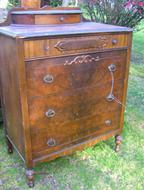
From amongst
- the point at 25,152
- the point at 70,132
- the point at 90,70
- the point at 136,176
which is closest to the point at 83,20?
the point at 90,70

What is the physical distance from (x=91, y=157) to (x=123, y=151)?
1.08 ft

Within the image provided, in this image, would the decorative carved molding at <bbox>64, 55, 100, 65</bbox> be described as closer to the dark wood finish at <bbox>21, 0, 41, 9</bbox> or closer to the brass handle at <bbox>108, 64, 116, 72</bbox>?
the brass handle at <bbox>108, 64, 116, 72</bbox>

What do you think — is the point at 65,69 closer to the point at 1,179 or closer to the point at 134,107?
the point at 1,179

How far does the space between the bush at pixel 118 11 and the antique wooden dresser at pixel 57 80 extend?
7.71ft

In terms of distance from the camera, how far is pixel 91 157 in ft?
7.09

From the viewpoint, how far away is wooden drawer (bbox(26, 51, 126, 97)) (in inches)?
59.6

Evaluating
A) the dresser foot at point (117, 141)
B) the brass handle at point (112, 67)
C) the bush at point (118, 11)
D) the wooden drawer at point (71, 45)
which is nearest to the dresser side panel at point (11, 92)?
the wooden drawer at point (71, 45)

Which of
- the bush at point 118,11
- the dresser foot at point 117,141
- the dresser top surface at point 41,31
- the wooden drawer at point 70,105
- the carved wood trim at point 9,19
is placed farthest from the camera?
the bush at point 118,11

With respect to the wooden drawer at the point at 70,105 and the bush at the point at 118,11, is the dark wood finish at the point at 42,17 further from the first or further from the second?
the bush at the point at 118,11

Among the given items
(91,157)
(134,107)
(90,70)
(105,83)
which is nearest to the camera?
(90,70)

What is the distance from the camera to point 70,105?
1.74 m

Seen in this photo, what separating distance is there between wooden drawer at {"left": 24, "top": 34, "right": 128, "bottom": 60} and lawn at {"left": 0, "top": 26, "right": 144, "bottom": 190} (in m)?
1.01

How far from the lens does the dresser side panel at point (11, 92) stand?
4.98 feet

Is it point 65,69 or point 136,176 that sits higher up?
point 65,69
